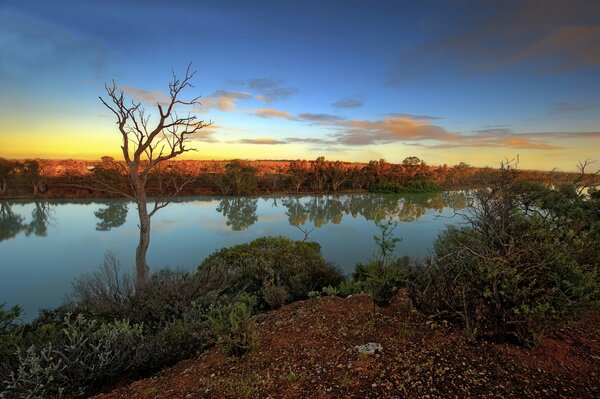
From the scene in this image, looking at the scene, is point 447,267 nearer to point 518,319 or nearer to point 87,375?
point 518,319

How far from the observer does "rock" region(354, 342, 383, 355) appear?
329 centimetres

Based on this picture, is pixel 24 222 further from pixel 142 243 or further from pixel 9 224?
pixel 142 243

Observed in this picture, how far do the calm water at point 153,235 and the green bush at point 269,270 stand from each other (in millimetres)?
2578

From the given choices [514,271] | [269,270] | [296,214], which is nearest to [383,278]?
[514,271]

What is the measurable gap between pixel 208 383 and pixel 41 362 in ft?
8.25

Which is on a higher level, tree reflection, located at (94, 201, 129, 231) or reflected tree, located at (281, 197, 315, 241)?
reflected tree, located at (281, 197, 315, 241)

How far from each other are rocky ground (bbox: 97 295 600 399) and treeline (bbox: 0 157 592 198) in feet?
101

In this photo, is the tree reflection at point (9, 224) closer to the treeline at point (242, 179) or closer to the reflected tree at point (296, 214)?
the treeline at point (242, 179)

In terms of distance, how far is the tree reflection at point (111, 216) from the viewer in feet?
74.6

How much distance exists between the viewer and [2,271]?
1277 cm

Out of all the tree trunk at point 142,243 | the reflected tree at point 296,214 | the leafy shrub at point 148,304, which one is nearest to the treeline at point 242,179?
the reflected tree at point 296,214

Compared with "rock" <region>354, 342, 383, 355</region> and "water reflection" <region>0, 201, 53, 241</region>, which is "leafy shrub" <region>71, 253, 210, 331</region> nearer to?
"rock" <region>354, 342, 383, 355</region>

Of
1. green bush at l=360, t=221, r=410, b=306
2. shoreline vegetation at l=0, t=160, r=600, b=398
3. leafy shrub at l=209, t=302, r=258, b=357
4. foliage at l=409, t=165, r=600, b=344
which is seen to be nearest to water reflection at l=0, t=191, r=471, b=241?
green bush at l=360, t=221, r=410, b=306

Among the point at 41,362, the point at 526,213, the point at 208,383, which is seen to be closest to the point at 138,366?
the point at 41,362
